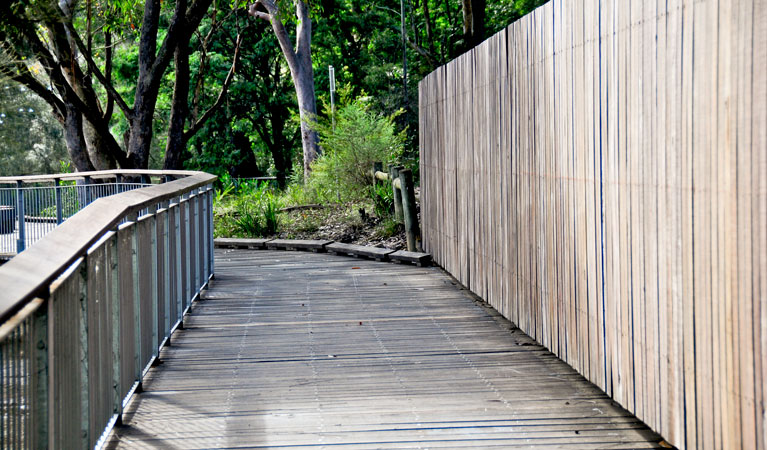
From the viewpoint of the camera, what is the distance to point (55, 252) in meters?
3.03

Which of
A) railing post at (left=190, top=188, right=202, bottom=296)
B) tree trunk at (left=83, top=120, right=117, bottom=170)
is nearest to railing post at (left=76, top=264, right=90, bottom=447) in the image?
railing post at (left=190, top=188, right=202, bottom=296)

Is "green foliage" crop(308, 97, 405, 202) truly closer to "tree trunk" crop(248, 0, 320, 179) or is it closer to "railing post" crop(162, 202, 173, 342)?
"tree trunk" crop(248, 0, 320, 179)

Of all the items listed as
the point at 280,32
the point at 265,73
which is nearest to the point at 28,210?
the point at 280,32

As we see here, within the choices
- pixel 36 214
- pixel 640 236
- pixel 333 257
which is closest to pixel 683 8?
pixel 640 236

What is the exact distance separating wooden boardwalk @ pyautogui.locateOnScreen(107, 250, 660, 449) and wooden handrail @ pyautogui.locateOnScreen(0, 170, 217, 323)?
1.14 m

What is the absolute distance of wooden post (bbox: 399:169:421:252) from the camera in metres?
11.2

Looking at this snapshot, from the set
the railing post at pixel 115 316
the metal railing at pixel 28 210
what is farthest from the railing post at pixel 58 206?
the railing post at pixel 115 316

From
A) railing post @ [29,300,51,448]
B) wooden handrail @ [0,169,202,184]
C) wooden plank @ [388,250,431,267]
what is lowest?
wooden plank @ [388,250,431,267]

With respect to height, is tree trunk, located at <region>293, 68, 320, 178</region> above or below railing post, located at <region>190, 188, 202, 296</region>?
above

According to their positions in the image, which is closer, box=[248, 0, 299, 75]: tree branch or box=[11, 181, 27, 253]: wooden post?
box=[11, 181, 27, 253]: wooden post

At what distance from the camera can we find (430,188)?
36.2 feet

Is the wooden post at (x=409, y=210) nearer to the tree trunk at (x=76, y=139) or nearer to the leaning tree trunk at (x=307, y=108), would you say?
the tree trunk at (x=76, y=139)

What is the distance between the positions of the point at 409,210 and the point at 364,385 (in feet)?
20.4

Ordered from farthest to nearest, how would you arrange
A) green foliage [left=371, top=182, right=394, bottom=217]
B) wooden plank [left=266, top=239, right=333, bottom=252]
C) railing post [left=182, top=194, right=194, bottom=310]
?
green foliage [left=371, top=182, right=394, bottom=217] < wooden plank [left=266, top=239, right=333, bottom=252] < railing post [left=182, top=194, right=194, bottom=310]
